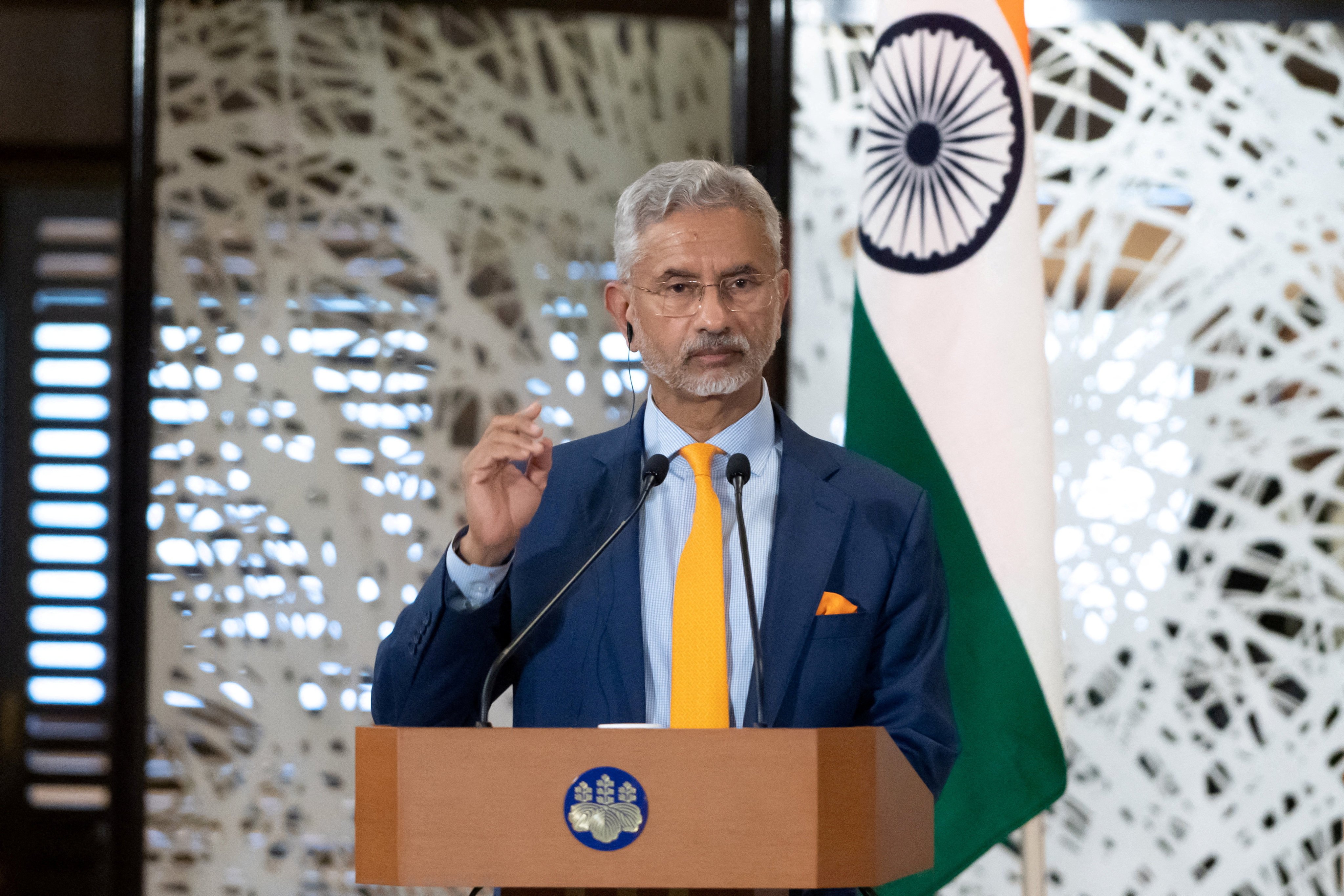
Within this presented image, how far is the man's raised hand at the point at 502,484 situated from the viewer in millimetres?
1433

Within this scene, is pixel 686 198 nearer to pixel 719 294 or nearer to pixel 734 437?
pixel 719 294

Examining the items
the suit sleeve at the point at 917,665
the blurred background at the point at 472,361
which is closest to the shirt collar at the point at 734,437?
the suit sleeve at the point at 917,665

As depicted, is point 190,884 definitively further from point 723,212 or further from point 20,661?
point 723,212

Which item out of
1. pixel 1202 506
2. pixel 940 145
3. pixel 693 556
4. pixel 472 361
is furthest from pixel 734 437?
pixel 1202 506

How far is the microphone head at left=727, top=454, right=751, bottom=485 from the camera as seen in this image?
147 centimetres

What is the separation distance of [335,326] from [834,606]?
2.19m

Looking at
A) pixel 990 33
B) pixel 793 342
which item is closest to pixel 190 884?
pixel 793 342

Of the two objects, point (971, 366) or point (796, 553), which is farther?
point (971, 366)

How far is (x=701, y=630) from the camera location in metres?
1.53

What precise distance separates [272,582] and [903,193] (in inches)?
74.5

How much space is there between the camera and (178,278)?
342 cm

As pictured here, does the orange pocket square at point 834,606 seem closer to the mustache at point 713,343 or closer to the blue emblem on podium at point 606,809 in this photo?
the mustache at point 713,343

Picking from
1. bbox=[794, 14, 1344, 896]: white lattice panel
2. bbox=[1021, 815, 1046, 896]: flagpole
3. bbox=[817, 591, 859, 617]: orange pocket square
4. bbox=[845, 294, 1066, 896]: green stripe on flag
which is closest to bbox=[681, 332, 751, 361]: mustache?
bbox=[817, 591, 859, 617]: orange pocket square

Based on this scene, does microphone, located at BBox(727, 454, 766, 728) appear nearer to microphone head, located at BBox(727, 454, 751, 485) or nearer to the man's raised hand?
microphone head, located at BBox(727, 454, 751, 485)
